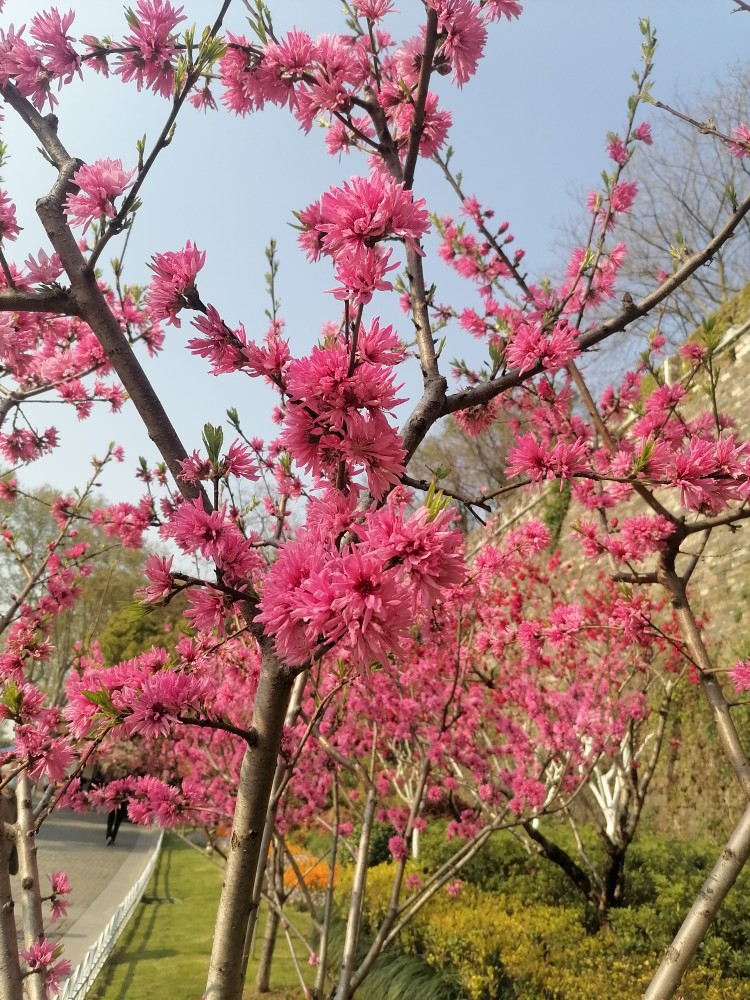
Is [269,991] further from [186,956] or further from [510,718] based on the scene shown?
[510,718]

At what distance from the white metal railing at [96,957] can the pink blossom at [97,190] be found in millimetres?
5519

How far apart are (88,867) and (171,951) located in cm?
571

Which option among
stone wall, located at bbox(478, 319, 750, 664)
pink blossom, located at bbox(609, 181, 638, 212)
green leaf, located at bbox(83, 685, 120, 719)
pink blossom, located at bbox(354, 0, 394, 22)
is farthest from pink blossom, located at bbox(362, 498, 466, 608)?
stone wall, located at bbox(478, 319, 750, 664)

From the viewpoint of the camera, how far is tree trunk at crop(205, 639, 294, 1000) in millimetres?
1438

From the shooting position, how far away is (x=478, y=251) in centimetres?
476

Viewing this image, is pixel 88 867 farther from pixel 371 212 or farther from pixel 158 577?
pixel 371 212

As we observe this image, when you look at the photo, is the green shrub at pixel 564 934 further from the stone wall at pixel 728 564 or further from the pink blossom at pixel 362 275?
the pink blossom at pixel 362 275

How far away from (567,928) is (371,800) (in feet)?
11.5

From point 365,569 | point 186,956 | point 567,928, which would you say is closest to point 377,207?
point 365,569

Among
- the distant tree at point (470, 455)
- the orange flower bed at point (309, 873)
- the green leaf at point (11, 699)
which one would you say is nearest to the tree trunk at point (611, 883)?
the orange flower bed at point (309, 873)

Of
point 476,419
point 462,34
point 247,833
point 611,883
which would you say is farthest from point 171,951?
point 462,34

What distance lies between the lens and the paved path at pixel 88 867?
844 cm

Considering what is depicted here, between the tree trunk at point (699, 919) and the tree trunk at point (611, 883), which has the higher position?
the tree trunk at point (699, 919)

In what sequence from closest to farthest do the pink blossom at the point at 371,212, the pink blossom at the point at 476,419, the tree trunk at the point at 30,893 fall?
the pink blossom at the point at 371,212 < the pink blossom at the point at 476,419 < the tree trunk at the point at 30,893
